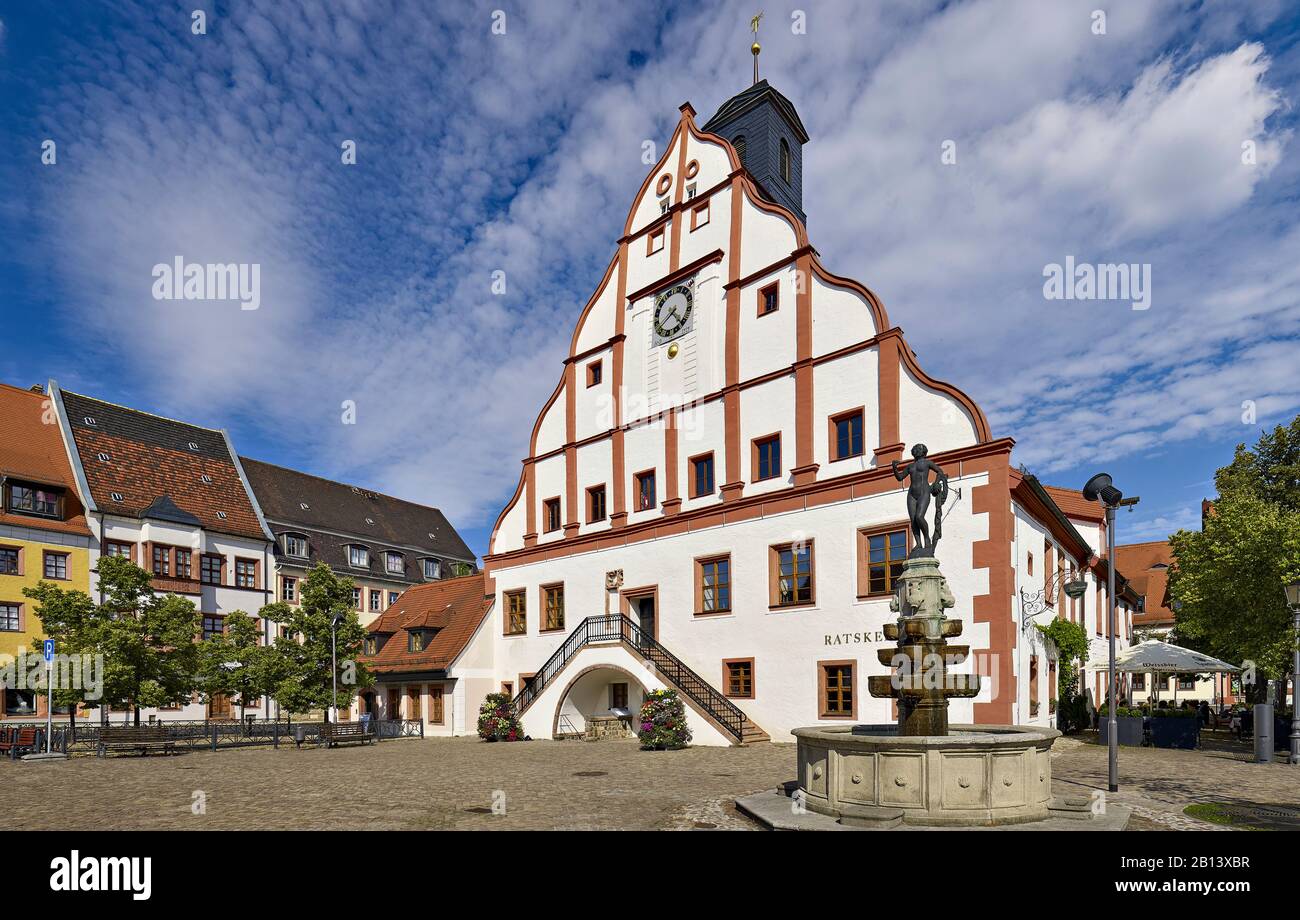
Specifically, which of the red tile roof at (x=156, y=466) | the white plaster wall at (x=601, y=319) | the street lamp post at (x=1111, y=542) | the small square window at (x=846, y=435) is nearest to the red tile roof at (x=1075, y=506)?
the small square window at (x=846, y=435)

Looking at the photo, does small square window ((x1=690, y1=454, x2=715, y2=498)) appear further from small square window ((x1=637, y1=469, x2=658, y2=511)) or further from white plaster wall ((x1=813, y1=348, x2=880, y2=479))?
white plaster wall ((x1=813, y1=348, x2=880, y2=479))

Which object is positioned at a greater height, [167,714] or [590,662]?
[590,662]

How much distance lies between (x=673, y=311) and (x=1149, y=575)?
52605 mm

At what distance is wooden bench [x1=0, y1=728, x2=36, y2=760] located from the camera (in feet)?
76.6

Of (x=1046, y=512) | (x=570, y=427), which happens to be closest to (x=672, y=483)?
(x=570, y=427)

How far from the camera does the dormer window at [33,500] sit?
34.3 meters

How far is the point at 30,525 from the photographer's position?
34188mm

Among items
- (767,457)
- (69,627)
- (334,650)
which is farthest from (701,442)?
(69,627)

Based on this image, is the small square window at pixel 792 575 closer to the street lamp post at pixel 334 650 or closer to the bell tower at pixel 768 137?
the bell tower at pixel 768 137

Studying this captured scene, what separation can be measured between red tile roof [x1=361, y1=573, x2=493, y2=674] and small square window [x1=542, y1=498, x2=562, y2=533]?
444 cm

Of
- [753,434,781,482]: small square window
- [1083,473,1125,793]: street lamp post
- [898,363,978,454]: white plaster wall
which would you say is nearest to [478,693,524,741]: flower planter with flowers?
[753,434,781,482]: small square window
